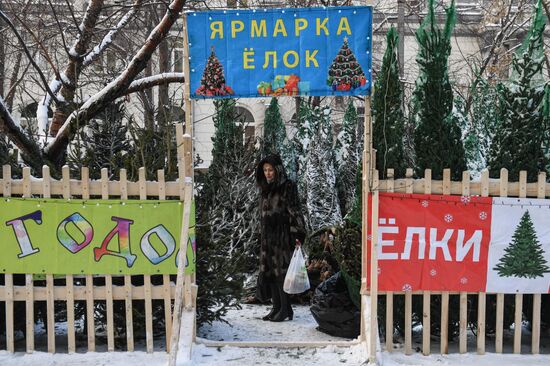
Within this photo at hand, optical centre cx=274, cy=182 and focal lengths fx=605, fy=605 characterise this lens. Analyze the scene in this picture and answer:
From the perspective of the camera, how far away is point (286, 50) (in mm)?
5770

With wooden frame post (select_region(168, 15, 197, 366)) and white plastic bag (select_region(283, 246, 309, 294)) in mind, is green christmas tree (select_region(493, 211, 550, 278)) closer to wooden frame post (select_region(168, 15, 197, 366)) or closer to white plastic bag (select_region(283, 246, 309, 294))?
white plastic bag (select_region(283, 246, 309, 294))

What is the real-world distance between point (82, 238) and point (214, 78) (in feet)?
6.47

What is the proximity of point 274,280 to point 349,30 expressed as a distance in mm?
3056

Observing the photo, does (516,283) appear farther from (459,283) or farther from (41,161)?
(41,161)

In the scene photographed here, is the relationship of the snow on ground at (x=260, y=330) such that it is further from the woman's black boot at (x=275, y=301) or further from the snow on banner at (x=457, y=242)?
the snow on banner at (x=457, y=242)

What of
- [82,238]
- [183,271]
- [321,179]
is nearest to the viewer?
[183,271]

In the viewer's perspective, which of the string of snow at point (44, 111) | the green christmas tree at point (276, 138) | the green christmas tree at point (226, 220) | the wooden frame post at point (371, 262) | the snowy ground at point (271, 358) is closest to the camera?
the wooden frame post at point (371, 262)

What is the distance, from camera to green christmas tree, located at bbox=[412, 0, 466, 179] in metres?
6.19

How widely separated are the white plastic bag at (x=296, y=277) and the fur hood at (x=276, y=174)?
855 mm

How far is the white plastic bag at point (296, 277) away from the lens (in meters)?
6.76

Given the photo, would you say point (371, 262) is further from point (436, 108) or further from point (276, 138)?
point (276, 138)

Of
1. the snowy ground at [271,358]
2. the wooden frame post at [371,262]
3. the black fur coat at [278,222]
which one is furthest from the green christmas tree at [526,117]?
the black fur coat at [278,222]

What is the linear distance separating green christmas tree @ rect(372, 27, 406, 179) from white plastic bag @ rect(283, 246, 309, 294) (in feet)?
4.39

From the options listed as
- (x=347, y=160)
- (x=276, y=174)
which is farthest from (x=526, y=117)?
(x=347, y=160)
